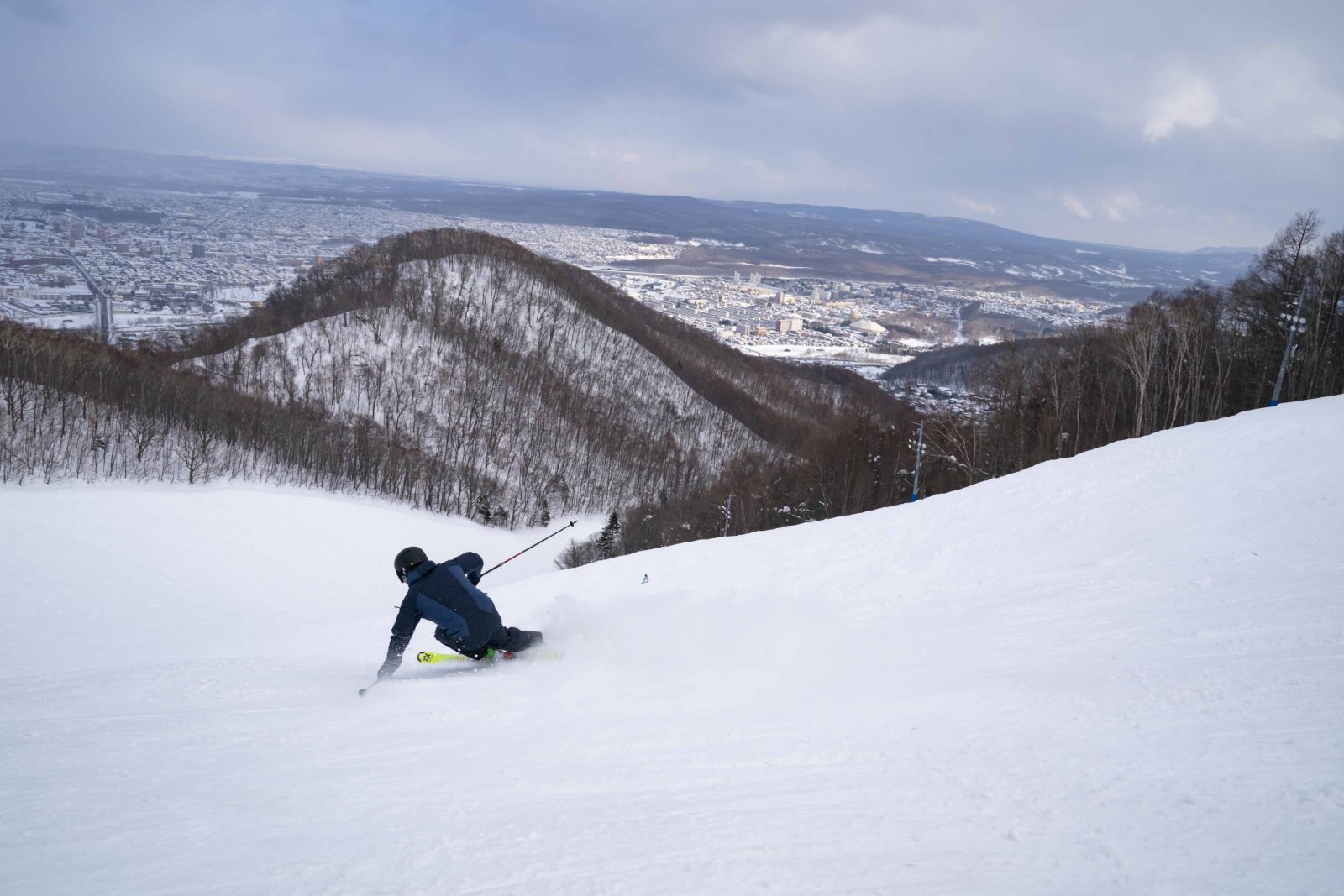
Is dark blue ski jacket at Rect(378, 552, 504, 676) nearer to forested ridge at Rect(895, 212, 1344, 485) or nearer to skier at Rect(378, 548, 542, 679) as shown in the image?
skier at Rect(378, 548, 542, 679)

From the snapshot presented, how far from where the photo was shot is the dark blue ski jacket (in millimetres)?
7930

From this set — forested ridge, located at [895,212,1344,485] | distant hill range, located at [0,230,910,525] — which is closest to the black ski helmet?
forested ridge, located at [895,212,1344,485]

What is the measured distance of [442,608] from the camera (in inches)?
314

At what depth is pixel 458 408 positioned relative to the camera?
69750 millimetres

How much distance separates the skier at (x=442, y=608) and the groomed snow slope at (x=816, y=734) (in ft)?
1.50

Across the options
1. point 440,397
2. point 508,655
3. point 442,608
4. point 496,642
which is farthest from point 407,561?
point 440,397

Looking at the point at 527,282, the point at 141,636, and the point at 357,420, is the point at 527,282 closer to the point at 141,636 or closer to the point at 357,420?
the point at 357,420

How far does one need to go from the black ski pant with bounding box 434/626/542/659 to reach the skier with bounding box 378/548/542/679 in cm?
1

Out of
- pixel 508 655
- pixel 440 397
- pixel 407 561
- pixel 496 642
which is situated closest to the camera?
pixel 407 561

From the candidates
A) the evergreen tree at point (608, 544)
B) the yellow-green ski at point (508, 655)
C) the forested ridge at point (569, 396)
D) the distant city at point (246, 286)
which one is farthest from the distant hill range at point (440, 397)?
the yellow-green ski at point (508, 655)

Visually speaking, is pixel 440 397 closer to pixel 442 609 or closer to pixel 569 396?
pixel 569 396

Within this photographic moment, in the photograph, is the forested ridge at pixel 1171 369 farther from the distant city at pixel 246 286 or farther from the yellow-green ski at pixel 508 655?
the distant city at pixel 246 286

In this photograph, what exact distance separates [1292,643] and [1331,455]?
7736 millimetres

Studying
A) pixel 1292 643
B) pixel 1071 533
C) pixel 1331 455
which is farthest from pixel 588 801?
pixel 1331 455
